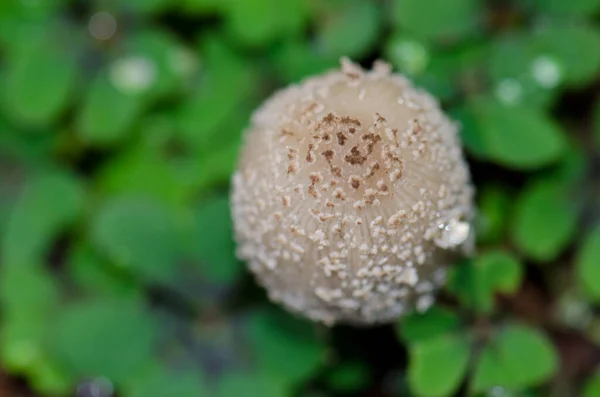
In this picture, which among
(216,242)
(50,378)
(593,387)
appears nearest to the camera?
(593,387)

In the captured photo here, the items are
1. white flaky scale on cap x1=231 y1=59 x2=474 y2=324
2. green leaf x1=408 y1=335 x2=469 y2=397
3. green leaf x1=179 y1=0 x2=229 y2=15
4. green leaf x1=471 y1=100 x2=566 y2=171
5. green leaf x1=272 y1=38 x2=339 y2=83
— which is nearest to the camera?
white flaky scale on cap x1=231 y1=59 x2=474 y2=324

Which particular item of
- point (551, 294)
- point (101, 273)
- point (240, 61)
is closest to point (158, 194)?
point (101, 273)

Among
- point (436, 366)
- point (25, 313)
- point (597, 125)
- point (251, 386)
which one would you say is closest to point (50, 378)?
point (25, 313)

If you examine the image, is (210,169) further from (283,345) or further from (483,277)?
(483,277)

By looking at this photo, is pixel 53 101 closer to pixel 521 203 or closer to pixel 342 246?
pixel 342 246

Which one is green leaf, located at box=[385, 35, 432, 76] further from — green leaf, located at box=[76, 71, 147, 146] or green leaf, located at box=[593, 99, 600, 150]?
green leaf, located at box=[76, 71, 147, 146]

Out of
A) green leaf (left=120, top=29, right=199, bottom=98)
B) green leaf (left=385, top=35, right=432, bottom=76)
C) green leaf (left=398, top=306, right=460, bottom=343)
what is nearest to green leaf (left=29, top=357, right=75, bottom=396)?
green leaf (left=120, top=29, right=199, bottom=98)
